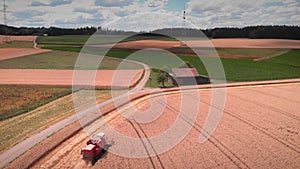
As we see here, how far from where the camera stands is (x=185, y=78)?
120 ft

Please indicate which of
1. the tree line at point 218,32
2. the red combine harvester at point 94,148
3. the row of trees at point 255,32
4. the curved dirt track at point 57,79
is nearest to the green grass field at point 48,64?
the curved dirt track at point 57,79

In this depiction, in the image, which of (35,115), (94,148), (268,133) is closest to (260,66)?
(268,133)

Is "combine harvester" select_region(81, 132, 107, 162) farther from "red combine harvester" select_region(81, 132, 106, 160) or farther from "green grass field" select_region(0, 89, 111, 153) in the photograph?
"green grass field" select_region(0, 89, 111, 153)

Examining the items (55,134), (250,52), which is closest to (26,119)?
(55,134)

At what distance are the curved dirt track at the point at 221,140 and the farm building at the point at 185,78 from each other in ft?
29.2

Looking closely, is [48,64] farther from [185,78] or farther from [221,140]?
[221,140]

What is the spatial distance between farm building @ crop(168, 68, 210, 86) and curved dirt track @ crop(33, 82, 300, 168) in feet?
29.2

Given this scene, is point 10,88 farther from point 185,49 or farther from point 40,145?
point 185,49

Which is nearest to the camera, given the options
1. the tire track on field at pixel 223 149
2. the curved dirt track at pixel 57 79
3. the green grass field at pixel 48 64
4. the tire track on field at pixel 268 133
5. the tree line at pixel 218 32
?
the tire track on field at pixel 223 149

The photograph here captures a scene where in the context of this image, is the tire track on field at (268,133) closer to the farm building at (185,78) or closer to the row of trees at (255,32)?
the farm building at (185,78)

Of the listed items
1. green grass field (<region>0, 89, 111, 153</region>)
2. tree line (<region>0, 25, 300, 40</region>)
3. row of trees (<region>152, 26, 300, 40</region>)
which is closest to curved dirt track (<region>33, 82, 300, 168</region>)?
green grass field (<region>0, 89, 111, 153</region>)

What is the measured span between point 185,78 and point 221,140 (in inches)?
783

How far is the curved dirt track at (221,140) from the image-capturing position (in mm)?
14115

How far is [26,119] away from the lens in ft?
71.3
